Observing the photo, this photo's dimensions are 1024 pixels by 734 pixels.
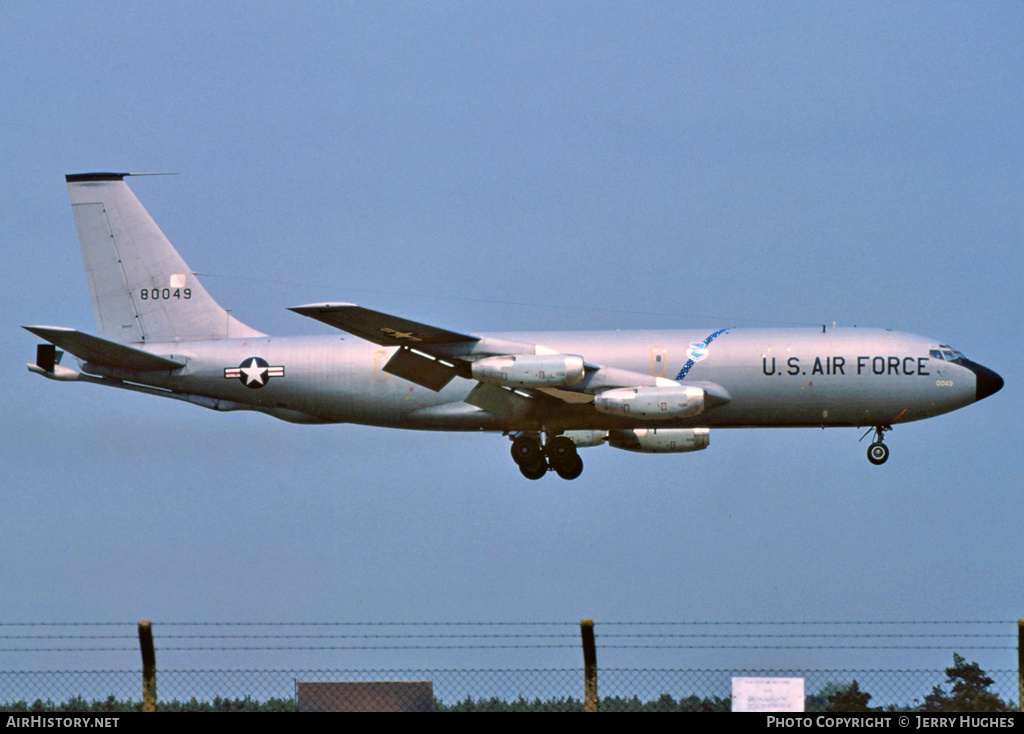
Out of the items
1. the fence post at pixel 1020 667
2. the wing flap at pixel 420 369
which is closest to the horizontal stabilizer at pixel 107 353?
the wing flap at pixel 420 369

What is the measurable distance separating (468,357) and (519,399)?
3611 millimetres

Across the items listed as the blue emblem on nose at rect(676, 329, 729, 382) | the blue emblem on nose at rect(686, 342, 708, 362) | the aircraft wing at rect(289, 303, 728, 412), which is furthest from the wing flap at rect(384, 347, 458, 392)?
the blue emblem on nose at rect(686, 342, 708, 362)

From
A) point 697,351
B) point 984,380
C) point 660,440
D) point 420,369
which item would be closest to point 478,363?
point 420,369

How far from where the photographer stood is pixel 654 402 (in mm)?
45281

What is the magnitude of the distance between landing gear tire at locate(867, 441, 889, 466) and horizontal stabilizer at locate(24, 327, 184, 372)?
2627 cm

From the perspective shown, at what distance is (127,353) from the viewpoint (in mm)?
49719

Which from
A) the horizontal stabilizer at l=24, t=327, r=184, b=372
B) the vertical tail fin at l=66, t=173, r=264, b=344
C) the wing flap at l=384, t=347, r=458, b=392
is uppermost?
the vertical tail fin at l=66, t=173, r=264, b=344

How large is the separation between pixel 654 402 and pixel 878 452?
9671mm

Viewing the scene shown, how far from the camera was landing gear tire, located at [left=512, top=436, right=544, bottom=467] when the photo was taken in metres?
49.9

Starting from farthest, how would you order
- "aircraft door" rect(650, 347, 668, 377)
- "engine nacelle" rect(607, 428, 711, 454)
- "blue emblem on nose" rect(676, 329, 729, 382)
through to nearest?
"engine nacelle" rect(607, 428, 711, 454) → "aircraft door" rect(650, 347, 668, 377) → "blue emblem on nose" rect(676, 329, 729, 382)

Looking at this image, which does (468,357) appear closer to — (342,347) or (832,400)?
(342,347)

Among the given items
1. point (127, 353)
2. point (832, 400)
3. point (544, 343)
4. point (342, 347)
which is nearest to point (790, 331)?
point (832, 400)

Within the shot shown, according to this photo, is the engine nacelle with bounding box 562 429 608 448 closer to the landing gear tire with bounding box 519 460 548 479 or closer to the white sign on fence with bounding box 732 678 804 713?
the landing gear tire with bounding box 519 460 548 479

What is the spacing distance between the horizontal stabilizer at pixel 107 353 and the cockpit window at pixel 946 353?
28.0 metres
